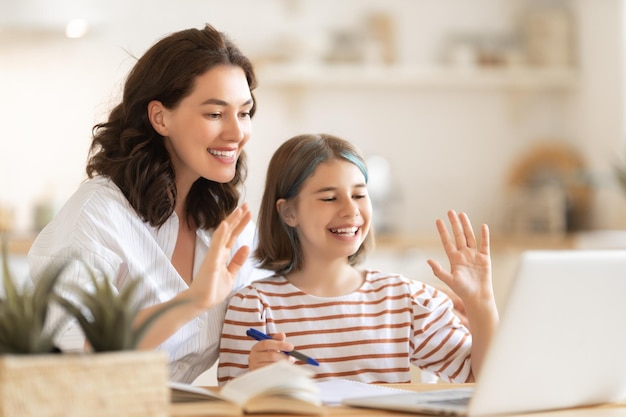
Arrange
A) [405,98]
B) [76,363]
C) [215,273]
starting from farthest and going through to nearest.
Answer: [405,98] → [215,273] → [76,363]

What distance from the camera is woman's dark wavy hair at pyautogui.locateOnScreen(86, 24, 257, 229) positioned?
6.86 feet

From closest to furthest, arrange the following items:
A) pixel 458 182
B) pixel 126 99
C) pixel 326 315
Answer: pixel 326 315 → pixel 126 99 → pixel 458 182

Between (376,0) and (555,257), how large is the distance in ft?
13.7

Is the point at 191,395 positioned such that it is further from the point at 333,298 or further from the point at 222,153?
the point at 222,153

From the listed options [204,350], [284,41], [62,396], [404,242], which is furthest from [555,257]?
[284,41]

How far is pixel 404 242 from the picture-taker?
4.68 m

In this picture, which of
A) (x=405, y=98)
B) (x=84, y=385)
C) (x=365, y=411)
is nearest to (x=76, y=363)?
(x=84, y=385)

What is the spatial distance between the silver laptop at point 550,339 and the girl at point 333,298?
0.45 meters

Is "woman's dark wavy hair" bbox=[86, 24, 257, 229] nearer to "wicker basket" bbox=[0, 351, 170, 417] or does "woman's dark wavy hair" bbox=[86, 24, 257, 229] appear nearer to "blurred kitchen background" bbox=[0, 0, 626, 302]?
"wicker basket" bbox=[0, 351, 170, 417]

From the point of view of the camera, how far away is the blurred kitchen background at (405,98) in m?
4.95

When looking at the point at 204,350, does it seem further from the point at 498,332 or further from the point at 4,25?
the point at 4,25

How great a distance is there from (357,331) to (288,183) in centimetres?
36

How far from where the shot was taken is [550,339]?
1.38 meters

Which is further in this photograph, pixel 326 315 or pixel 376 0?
pixel 376 0
